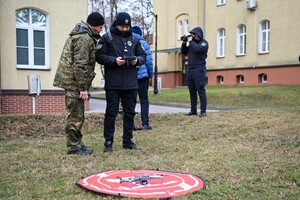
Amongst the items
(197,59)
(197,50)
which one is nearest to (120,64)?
(197,50)

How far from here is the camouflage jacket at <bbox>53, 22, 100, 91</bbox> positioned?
6.21 m

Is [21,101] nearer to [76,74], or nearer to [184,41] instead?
[184,41]

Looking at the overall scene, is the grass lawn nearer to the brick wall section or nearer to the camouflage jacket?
the camouflage jacket

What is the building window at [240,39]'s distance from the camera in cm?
2961

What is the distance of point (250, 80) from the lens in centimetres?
2861

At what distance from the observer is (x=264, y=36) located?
2819 cm

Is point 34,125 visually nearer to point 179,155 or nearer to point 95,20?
point 95,20

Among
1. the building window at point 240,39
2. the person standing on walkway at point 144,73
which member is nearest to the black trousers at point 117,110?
the person standing on walkway at point 144,73

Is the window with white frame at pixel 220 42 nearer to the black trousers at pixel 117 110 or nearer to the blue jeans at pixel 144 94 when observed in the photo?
the blue jeans at pixel 144 94

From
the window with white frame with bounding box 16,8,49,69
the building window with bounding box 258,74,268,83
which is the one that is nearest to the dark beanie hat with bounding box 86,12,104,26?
the window with white frame with bounding box 16,8,49,69

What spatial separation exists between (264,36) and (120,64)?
23291 millimetres

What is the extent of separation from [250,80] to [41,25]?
1655 cm

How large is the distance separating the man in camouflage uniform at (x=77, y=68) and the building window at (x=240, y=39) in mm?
24217

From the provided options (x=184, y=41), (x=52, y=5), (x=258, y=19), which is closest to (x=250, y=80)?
(x=258, y=19)
